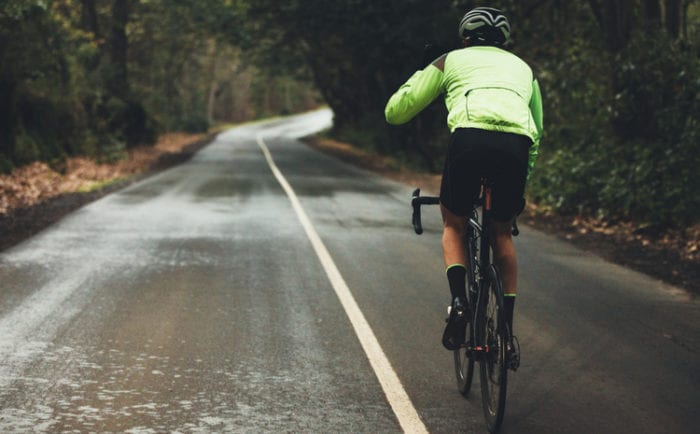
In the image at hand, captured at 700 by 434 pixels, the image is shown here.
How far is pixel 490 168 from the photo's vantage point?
4.74m

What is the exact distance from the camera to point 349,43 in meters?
30.9

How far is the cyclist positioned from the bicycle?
0.08 metres

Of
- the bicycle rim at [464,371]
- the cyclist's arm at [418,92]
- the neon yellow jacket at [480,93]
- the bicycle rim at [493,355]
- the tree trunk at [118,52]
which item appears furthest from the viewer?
the tree trunk at [118,52]

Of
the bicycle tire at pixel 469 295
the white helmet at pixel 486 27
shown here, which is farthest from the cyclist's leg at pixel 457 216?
the white helmet at pixel 486 27

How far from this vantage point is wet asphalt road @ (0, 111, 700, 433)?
199 inches

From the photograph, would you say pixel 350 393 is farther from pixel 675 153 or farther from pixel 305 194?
pixel 305 194

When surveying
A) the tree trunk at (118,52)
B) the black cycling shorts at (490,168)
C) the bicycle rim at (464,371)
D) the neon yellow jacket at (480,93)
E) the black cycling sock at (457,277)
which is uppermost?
the tree trunk at (118,52)

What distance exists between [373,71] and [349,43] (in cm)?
178

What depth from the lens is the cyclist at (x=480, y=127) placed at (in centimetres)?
471

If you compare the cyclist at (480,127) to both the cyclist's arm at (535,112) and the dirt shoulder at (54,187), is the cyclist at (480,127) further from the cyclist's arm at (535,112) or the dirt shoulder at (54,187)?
the dirt shoulder at (54,187)

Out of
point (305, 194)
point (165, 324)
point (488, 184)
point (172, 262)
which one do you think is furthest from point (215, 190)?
point (488, 184)

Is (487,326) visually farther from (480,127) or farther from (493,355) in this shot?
(480,127)

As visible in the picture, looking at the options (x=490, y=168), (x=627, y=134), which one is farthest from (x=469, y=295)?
(x=627, y=134)

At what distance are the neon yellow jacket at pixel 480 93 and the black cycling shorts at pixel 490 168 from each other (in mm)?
57
